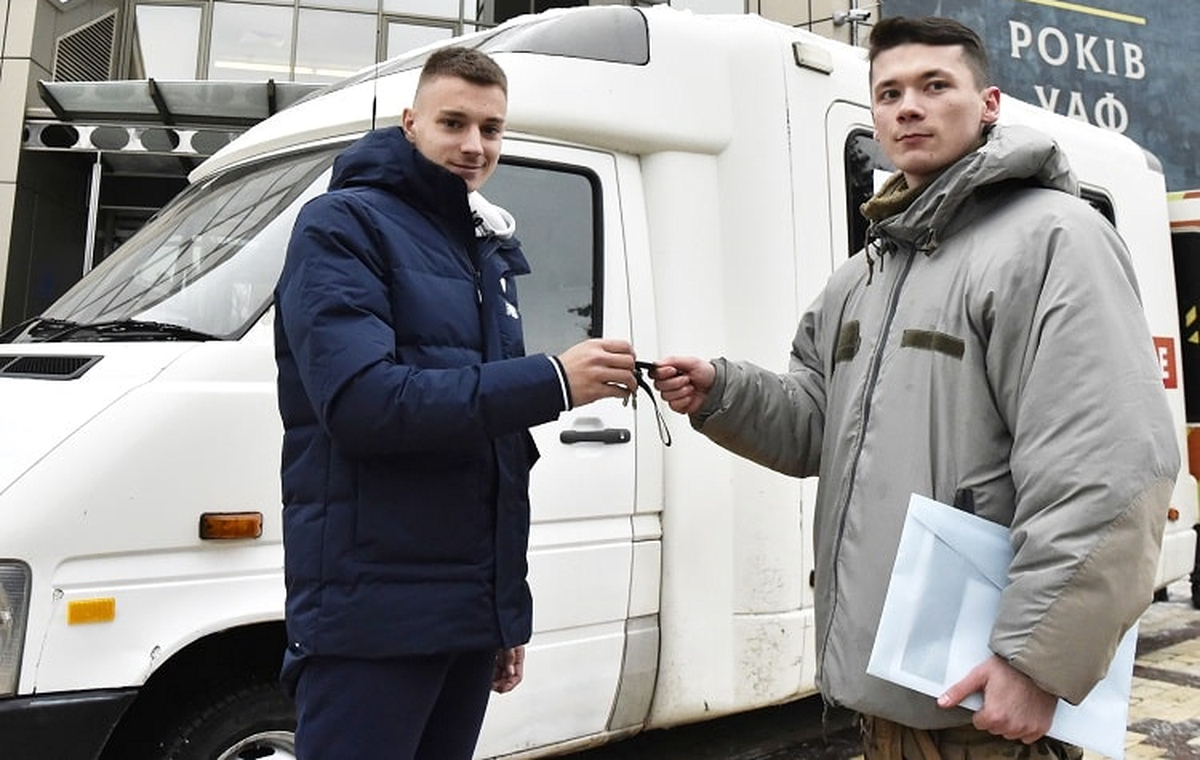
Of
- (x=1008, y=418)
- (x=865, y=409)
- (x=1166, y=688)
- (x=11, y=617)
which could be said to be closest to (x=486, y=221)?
(x=865, y=409)

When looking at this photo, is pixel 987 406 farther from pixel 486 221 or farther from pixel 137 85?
pixel 137 85

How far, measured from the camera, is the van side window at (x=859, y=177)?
155 inches

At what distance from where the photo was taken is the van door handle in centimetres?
325

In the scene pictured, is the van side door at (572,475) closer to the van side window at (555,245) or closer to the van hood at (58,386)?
the van side window at (555,245)

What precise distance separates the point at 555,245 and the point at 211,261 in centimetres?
111

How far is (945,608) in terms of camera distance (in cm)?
168

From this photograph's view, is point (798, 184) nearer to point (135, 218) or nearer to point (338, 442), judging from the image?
point (338, 442)

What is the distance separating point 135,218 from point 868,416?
470 inches

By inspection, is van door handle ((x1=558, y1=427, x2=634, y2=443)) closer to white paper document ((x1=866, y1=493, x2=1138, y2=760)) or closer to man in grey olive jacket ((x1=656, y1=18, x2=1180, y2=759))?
man in grey olive jacket ((x1=656, y1=18, x2=1180, y2=759))

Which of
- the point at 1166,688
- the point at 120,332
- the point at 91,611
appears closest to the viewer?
the point at 91,611

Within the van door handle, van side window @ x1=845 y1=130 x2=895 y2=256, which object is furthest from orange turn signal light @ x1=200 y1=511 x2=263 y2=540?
van side window @ x1=845 y1=130 x2=895 y2=256

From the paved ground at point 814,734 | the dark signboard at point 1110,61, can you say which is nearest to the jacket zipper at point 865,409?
the paved ground at point 814,734

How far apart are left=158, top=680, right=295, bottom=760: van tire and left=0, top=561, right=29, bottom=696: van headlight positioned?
0.45 meters

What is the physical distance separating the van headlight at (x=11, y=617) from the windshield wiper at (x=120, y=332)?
723mm
